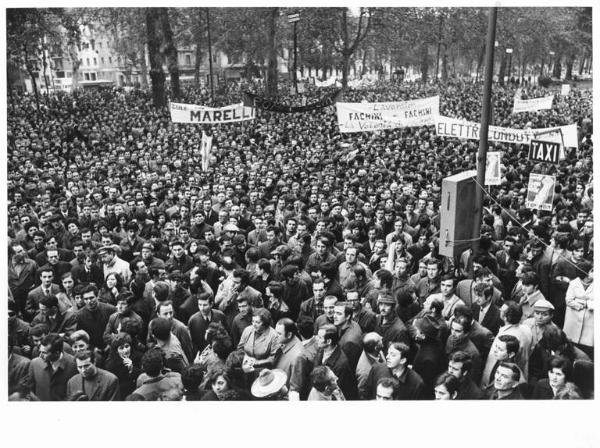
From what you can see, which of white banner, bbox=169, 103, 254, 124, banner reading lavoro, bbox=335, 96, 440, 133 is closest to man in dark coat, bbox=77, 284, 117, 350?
white banner, bbox=169, 103, 254, 124

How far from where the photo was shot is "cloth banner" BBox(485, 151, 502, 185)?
24.8 feet

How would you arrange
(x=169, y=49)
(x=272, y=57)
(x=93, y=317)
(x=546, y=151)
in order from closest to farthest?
1. (x=93, y=317)
2. (x=546, y=151)
3. (x=169, y=49)
4. (x=272, y=57)

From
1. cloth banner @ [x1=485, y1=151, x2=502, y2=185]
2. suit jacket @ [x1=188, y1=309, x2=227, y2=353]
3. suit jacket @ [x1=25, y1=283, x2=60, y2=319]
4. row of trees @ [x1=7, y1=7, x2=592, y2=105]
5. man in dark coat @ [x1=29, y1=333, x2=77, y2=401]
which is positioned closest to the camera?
man in dark coat @ [x1=29, y1=333, x2=77, y2=401]

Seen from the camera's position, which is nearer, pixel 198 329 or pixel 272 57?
pixel 198 329

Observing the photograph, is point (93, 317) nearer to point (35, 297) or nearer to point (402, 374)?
point (35, 297)

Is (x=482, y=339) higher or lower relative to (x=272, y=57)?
lower

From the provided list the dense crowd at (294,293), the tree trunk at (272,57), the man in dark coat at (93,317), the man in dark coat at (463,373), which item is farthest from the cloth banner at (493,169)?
the tree trunk at (272,57)

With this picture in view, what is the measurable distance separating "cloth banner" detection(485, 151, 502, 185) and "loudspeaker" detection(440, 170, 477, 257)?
666 mm

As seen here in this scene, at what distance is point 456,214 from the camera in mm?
6863

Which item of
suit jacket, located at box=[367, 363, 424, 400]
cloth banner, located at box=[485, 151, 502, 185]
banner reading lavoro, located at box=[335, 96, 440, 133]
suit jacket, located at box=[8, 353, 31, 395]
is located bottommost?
suit jacket, located at box=[8, 353, 31, 395]

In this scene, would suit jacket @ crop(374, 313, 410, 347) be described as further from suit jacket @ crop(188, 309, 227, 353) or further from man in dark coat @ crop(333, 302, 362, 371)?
suit jacket @ crop(188, 309, 227, 353)

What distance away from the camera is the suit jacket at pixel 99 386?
5332mm

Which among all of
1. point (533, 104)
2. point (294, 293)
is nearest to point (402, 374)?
point (294, 293)

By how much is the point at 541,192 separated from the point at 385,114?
493 centimetres
